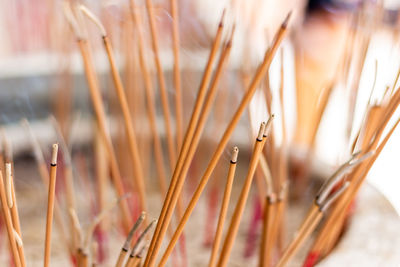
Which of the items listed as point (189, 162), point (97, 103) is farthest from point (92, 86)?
point (189, 162)

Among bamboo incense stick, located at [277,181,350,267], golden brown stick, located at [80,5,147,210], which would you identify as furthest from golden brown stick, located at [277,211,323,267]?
golden brown stick, located at [80,5,147,210]

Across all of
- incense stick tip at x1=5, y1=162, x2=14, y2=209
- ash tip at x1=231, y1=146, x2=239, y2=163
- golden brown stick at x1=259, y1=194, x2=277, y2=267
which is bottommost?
golden brown stick at x1=259, y1=194, x2=277, y2=267

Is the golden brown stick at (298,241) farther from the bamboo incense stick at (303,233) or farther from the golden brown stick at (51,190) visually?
the golden brown stick at (51,190)

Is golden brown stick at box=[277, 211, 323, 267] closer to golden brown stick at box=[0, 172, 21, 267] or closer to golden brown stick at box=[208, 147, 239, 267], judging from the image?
golden brown stick at box=[208, 147, 239, 267]

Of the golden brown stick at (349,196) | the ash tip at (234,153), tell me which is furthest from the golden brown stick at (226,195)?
the golden brown stick at (349,196)

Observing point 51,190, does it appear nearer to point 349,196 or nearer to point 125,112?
point 125,112

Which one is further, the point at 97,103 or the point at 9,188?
the point at 97,103

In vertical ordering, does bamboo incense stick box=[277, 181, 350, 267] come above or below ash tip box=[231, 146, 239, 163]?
below
